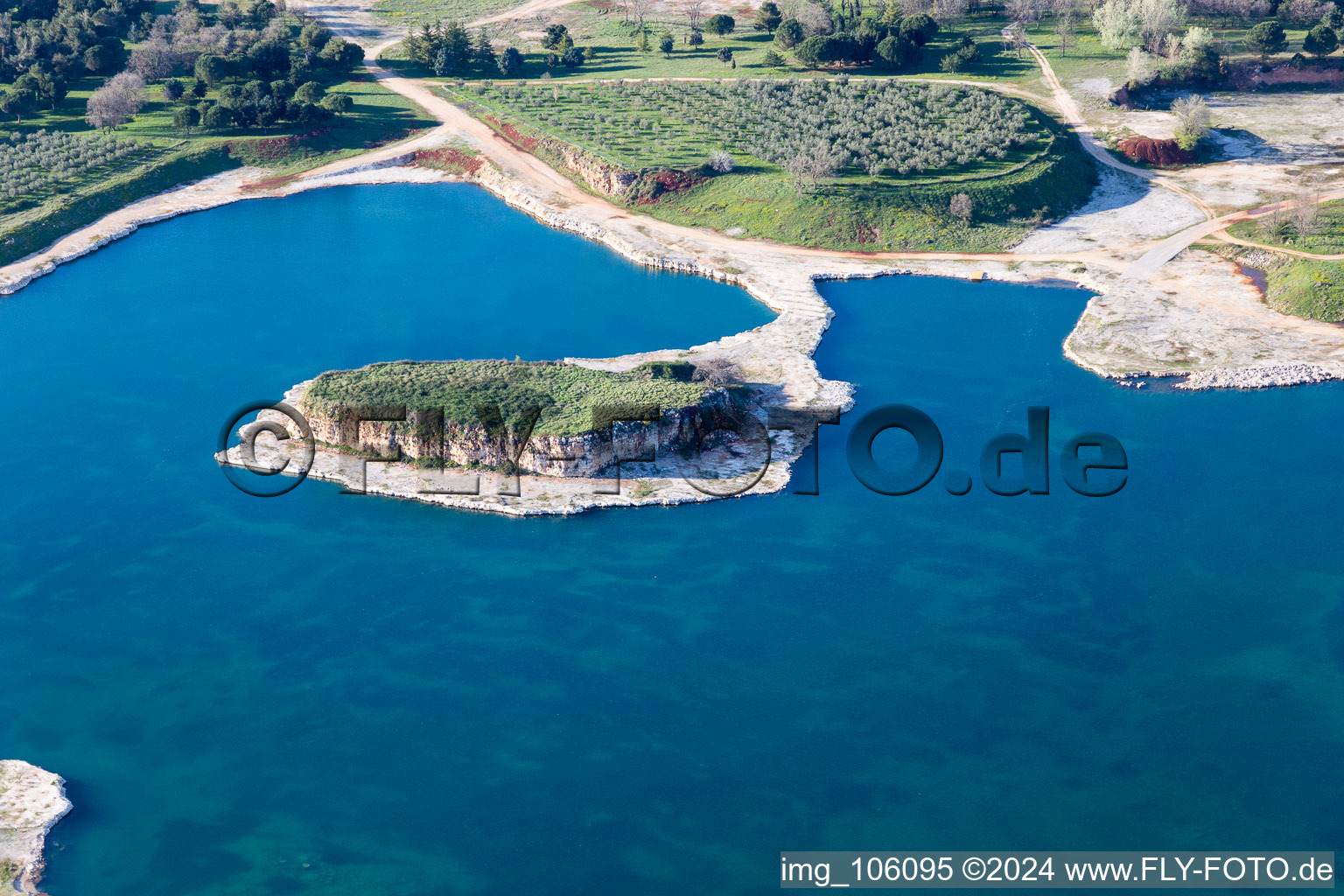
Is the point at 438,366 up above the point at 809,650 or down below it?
above

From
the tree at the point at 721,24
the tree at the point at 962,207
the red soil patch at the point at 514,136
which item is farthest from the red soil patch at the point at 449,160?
the tree at the point at 962,207

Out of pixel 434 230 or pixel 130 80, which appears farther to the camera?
pixel 130 80

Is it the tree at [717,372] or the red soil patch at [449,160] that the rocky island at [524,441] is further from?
the red soil patch at [449,160]

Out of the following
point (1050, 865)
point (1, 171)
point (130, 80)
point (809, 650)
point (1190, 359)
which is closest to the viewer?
point (1050, 865)

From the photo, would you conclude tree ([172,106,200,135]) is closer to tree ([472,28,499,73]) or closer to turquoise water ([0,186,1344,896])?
tree ([472,28,499,73])

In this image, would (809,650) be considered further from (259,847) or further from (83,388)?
(83,388)

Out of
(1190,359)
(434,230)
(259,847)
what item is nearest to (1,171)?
(434,230)
